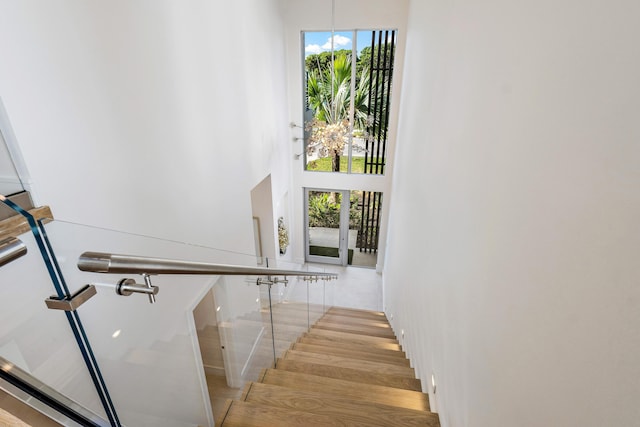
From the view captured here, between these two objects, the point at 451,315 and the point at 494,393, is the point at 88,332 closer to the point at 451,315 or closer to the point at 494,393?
the point at 494,393

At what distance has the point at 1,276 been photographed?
0.76 metres

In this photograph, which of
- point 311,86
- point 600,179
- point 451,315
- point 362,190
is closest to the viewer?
point 600,179

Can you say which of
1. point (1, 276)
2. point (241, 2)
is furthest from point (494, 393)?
point (241, 2)

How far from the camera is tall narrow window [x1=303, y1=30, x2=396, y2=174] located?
5.98m

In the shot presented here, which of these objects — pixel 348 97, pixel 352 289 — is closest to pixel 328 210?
pixel 352 289

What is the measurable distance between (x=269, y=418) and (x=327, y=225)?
603cm

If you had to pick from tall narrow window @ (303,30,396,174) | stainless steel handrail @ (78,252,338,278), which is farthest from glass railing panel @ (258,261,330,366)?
tall narrow window @ (303,30,396,174)

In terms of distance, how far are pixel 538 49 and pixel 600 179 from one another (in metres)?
0.56

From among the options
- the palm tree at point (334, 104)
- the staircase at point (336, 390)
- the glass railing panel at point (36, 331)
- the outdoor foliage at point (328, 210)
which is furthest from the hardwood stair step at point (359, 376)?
the outdoor foliage at point (328, 210)

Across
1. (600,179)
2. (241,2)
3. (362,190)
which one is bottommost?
(362,190)

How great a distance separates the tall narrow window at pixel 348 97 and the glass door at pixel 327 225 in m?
0.82

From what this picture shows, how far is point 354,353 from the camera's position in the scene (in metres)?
3.43

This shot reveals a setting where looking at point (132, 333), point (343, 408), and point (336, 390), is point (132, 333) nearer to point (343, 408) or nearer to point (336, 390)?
point (343, 408)

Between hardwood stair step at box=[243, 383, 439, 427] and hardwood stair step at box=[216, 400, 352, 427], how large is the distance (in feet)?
0.23
